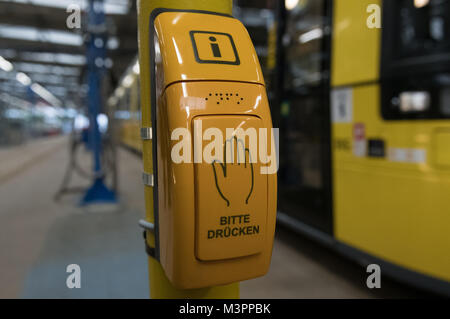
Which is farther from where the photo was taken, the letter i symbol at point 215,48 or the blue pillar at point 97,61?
the blue pillar at point 97,61

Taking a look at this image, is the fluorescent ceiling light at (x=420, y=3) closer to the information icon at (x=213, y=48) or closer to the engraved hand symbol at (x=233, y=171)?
the information icon at (x=213, y=48)

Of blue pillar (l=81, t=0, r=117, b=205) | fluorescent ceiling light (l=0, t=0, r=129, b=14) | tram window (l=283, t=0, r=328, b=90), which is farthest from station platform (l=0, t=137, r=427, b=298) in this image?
fluorescent ceiling light (l=0, t=0, r=129, b=14)

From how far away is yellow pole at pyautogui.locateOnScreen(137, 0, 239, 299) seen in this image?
1137 mm

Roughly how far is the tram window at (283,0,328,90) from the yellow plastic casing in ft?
7.49

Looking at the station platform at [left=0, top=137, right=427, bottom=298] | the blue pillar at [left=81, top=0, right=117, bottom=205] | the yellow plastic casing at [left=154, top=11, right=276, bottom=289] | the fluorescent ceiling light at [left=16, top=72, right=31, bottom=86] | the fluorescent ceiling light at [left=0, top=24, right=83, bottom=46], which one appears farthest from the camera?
the fluorescent ceiling light at [left=16, top=72, right=31, bottom=86]

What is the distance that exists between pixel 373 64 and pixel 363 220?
108 cm

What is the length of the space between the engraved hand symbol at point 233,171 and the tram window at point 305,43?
7.76ft

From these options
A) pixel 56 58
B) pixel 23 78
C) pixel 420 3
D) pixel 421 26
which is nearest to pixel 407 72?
pixel 421 26

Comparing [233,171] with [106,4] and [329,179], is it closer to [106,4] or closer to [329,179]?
[329,179]

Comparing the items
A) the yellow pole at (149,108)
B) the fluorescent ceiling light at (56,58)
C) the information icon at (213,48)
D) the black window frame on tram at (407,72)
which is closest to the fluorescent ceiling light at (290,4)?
the black window frame on tram at (407,72)

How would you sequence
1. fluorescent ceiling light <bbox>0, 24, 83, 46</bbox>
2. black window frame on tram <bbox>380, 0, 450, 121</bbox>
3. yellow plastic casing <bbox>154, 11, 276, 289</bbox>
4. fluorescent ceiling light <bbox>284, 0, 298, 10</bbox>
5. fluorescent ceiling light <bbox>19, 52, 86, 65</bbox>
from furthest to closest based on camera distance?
1. fluorescent ceiling light <bbox>19, 52, 86, 65</bbox>
2. fluorescent ceiling light <bbox>0, 24, 83, 46</bbox>
3. fluorescent ceiling light <bbox>284, 0, 298, 10</bbox>
4. black window frame on tram <bbox>380, 0, 450, 121</bbox>
5. yellow plastic casing <bbox>154, 11, 276, 289</bbox>

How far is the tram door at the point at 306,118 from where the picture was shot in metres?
3.05

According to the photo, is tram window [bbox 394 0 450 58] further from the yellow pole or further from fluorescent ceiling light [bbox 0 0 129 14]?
fluorescent ceiling light [bbox 0 0 129 14]
